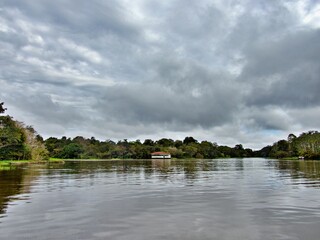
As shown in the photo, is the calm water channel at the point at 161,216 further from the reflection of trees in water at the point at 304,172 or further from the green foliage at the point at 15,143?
the green foliage at the point at 15,143

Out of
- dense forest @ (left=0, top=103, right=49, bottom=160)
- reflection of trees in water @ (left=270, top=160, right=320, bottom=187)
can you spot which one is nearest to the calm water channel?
reflection of trees in water @ (left=270, top=160, right=320, bottom=187)

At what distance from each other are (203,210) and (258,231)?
189 inches

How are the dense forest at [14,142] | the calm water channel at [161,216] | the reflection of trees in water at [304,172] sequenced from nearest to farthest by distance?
the calm water channel at [161,216] < the reflection of trees in water at [304,172] < the dense forest at [14,142]

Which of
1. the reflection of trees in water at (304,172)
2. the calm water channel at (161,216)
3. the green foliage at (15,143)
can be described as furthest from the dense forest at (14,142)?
the calm water channel at (161,216)

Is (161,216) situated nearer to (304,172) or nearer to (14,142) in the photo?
(304,172)

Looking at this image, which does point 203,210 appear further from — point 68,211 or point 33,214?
point 33,214

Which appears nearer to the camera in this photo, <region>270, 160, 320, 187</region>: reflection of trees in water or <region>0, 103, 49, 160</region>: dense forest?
<region>270, 160, 320, 187</region>: reflection of trees in water

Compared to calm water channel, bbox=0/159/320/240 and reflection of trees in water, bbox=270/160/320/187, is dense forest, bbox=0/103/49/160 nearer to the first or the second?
reflection of trees in water, bbox=270/160/320/187

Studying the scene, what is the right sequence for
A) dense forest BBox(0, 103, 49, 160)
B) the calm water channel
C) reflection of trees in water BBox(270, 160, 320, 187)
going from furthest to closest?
dense forest BBox(0, 103, 49, 160) < reflection of trees in water BBox(270, 160, 320, 187) < the calm water channel

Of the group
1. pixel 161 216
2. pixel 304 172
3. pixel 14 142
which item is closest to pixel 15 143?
pixel 14 142

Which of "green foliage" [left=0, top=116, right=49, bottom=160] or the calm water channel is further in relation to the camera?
"green foliage" [left=0, top=116, right=49, bottom=160]

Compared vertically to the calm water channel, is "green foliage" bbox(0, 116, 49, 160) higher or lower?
higher

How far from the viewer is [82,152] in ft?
636

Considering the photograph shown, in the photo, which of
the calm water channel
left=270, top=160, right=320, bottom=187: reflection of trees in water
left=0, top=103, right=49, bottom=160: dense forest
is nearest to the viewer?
the calm water channel
